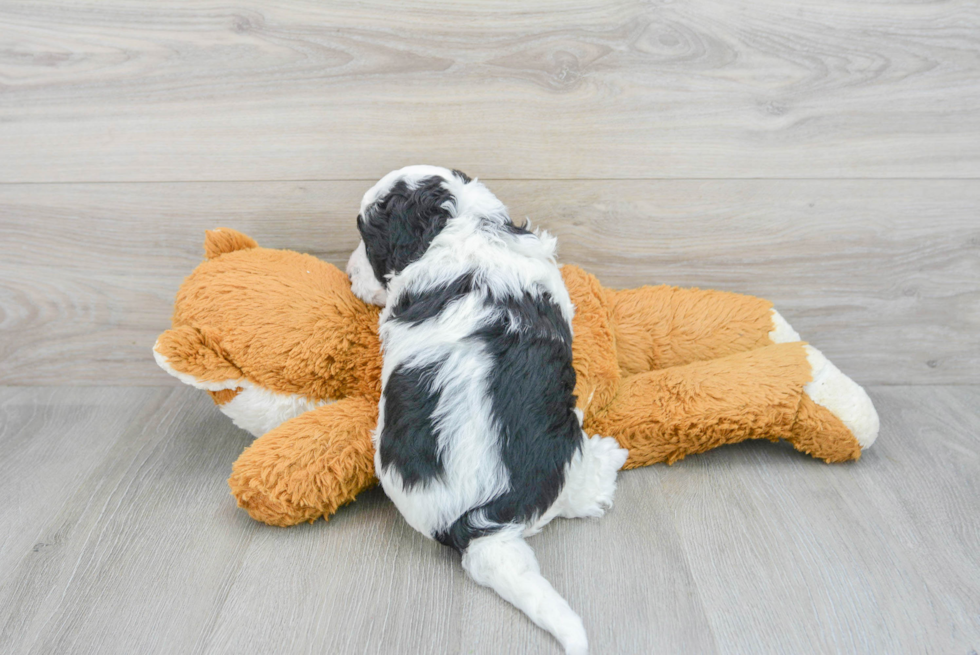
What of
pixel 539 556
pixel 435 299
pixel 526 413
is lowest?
pixel 539 556

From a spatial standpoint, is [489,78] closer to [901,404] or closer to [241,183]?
[241,183]

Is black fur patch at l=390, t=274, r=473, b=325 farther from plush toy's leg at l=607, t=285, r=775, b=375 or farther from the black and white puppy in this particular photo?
plush toy's leg at l=607, t=285, r=775, b=375

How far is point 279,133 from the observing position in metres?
1.34

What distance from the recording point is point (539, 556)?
102 cm

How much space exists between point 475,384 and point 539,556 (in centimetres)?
29

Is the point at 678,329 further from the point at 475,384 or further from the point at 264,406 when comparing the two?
the point at 264,406

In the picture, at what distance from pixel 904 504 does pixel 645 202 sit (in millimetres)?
705

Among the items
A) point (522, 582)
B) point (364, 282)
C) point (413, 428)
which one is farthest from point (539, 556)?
point (364, 282)

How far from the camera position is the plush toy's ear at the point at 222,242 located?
1.26m

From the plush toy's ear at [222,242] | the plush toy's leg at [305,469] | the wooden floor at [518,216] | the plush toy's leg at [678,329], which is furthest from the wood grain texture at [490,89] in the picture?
the plush toy's leg at [305,469]

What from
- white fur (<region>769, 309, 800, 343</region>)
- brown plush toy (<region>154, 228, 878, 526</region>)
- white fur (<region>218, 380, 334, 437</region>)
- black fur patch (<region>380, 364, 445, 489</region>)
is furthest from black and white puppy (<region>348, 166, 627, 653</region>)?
white fur (<region>769, 309, 800, 343</region>)

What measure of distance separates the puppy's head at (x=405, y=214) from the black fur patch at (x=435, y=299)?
7 cm

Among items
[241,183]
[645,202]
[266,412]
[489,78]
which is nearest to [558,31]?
[489,78]

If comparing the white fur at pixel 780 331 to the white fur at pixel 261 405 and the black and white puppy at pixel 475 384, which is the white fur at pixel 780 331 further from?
the white fur at pixel 261 405
